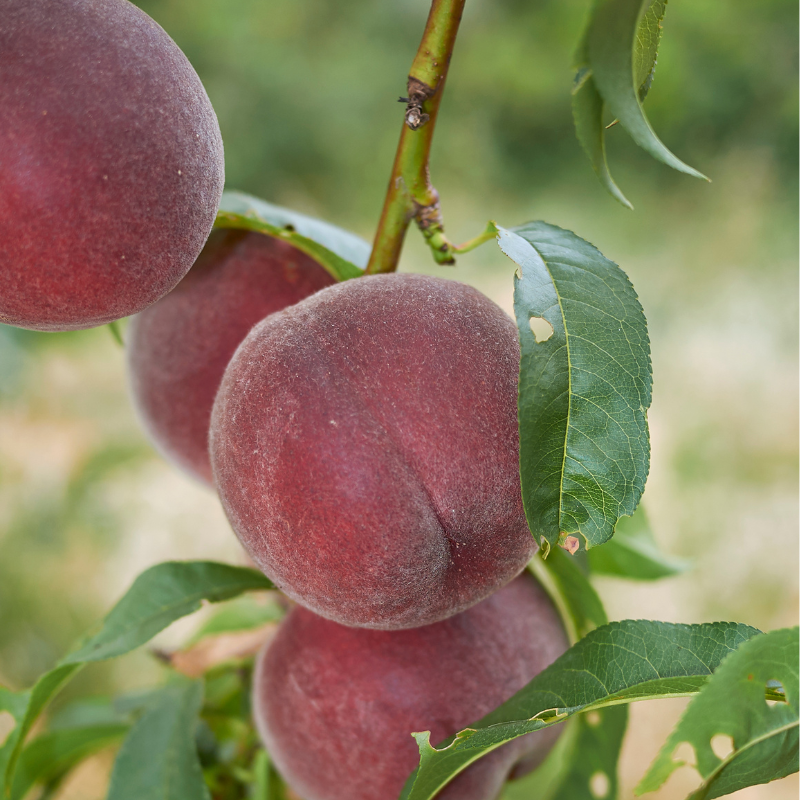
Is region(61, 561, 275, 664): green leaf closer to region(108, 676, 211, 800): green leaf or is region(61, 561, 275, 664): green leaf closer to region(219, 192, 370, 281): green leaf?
region(108, 676, 211, 800): green leaf

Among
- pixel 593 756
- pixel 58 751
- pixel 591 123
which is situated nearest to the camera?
pixel 591 123

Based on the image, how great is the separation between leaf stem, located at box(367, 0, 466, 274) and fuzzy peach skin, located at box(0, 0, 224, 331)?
4.5 inches

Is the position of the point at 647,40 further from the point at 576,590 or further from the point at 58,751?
the point at 58,751

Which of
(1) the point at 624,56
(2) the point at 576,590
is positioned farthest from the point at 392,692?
(1) the point at 624,56

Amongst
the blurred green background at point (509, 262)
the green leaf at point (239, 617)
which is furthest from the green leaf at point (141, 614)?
the blurred green background at point (509, 262)

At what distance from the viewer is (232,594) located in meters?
0.58

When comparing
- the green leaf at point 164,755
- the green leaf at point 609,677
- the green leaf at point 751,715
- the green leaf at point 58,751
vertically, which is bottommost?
the green leaf at point 58,751

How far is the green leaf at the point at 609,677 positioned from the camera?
37 centimetres

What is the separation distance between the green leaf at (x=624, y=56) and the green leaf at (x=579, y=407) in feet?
0.27

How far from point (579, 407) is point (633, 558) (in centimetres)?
39

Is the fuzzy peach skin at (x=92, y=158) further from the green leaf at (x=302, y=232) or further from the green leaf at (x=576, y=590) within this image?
the green leaf at (x=576, y=590)

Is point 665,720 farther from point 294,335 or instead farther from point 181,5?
point 181,5

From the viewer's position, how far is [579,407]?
0.38 metres

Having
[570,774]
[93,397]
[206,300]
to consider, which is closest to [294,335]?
[206,300]
